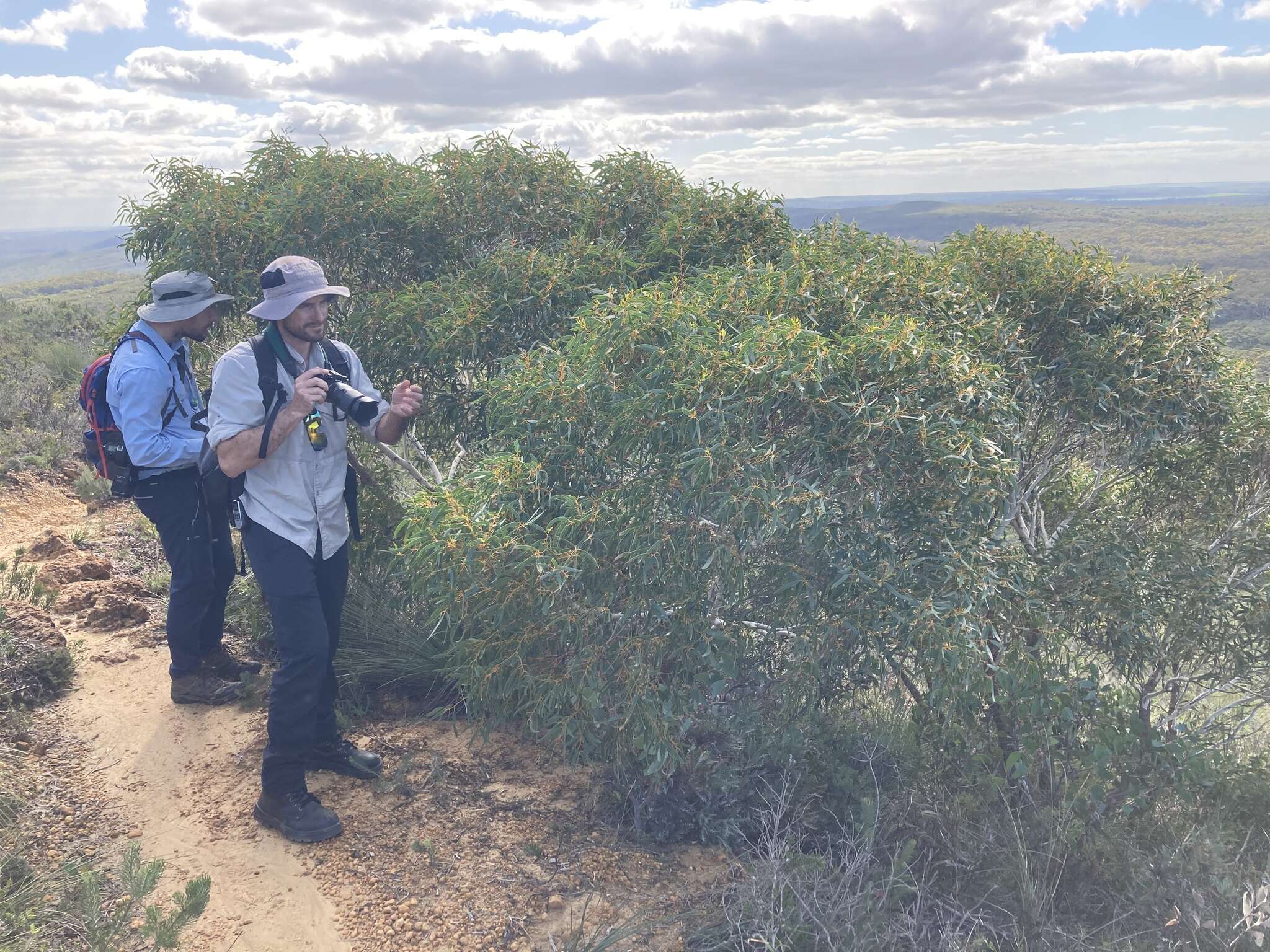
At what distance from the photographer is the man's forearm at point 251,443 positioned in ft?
10.5

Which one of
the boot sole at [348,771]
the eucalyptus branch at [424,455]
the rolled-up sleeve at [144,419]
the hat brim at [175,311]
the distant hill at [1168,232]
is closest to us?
the boot sole at [348,771]

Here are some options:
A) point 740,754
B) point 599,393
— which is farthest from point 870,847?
point 599,393

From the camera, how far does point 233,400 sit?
3.21 metres

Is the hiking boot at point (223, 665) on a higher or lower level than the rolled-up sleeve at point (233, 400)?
lower

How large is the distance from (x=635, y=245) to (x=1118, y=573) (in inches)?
104

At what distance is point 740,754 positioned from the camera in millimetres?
3664

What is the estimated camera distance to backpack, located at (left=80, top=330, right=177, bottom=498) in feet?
13.7

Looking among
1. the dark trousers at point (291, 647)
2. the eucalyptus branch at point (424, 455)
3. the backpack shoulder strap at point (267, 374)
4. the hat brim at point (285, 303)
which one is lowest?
the dark trousers at point (291, 647)

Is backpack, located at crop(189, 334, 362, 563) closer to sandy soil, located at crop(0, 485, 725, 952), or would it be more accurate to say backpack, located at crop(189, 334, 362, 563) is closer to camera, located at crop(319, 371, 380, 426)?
camera, located at crop(319, 371, 380, 426)

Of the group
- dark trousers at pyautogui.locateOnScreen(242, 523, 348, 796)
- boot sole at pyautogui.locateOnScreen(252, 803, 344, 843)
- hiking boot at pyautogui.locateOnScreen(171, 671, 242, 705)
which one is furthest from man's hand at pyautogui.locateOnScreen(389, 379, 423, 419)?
hiking boot at pyautogui.locateOnScreen(171, 671, 242, 705)

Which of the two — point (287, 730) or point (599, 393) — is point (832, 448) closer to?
point (599, 393)

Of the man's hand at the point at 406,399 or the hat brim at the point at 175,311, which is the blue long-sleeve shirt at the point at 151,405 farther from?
the man's hand at the point at 406,399

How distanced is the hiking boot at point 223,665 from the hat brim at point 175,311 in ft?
5.54

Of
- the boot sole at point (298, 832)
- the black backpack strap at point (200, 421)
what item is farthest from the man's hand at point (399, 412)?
the boot sole at point (298, 832)
